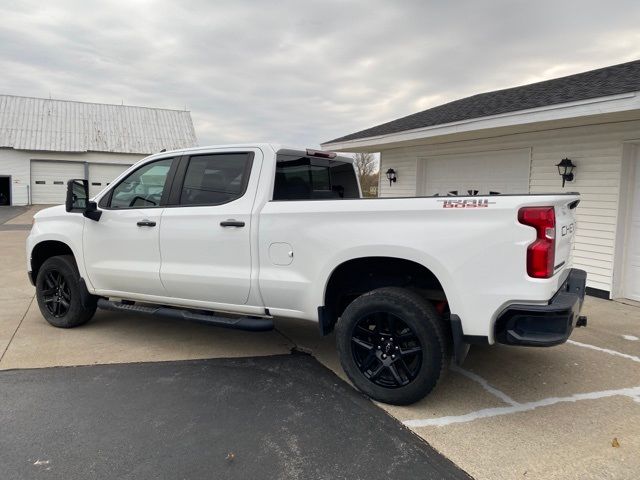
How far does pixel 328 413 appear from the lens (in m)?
3.38

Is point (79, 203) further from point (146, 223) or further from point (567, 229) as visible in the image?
point (567, 229)

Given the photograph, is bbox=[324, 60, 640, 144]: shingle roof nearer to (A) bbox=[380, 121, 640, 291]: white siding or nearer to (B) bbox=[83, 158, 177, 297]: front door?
(A) bbox=[380, 121, 640, 291]: white siding

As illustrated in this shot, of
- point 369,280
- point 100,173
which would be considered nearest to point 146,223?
point 369,280

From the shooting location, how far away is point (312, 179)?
4.69m

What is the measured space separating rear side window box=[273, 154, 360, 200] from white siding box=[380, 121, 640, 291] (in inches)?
172

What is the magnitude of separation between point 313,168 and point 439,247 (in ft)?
6.30

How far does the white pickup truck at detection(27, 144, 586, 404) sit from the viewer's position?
2.99 meters

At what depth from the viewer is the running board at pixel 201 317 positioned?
157 inches

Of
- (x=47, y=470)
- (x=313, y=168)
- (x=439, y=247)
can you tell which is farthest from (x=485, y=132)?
(x=47, y=470)

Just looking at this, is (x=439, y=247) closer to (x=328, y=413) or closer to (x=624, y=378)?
(x=328, y=413)

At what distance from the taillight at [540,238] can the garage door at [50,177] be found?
30648 mm

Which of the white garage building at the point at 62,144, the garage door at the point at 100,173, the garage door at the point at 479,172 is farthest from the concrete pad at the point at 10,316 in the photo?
the garage door at the point at 100,173

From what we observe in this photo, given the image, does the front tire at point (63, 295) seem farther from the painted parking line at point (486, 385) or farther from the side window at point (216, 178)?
the painted parking line at point (486, 385)

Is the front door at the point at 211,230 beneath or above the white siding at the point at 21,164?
beneath
